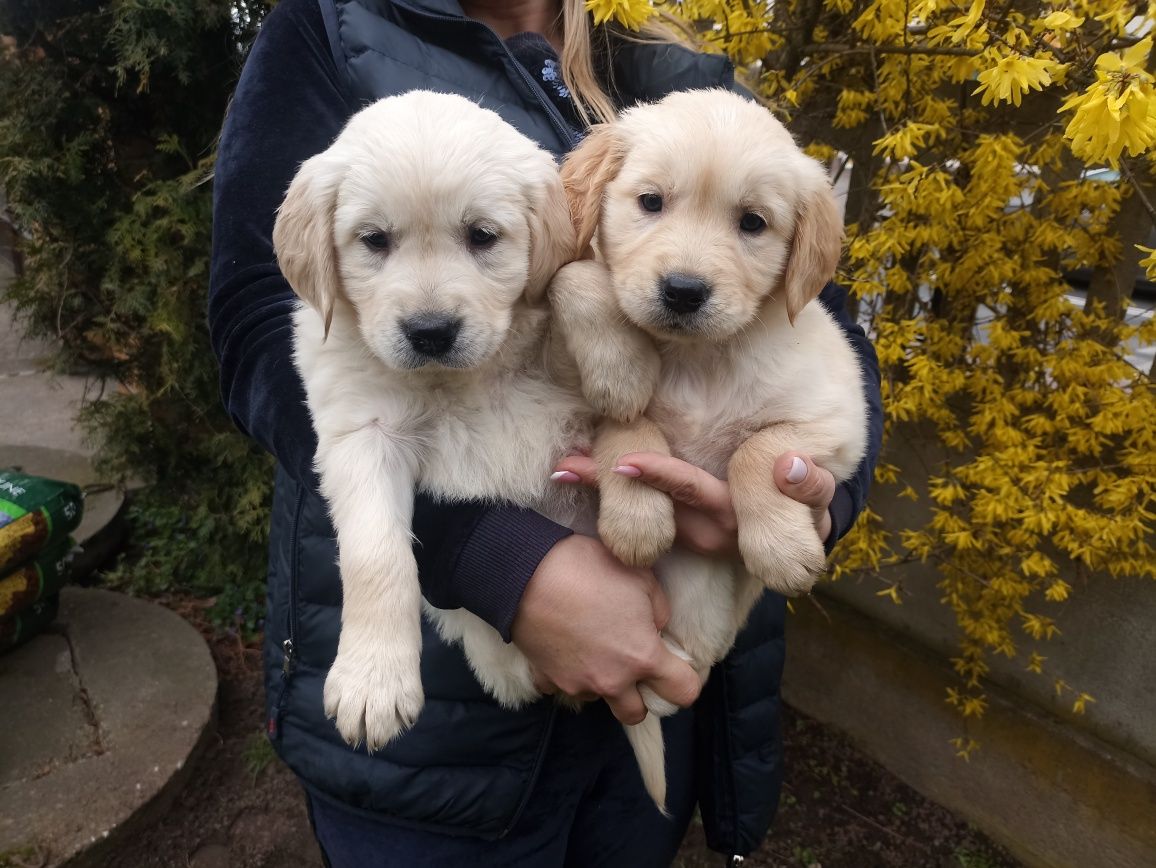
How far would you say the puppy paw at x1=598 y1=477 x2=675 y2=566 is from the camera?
5.05ft

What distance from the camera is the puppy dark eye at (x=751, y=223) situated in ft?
5.64

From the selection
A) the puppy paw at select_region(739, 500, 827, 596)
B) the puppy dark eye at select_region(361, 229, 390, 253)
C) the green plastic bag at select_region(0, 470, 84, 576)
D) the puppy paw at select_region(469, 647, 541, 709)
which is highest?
the puppy dark eye at select_region(361, 229, 390, 253)

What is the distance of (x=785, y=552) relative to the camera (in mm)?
1550

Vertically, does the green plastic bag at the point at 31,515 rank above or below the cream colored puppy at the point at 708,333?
below

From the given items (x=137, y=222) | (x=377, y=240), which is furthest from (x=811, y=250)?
(x=137, y=222)

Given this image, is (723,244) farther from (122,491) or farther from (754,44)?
(122,491)

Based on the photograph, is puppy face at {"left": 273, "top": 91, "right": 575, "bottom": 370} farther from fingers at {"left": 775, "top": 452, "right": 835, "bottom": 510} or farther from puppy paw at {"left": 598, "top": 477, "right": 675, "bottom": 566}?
fingers at {"left": 775, "top": 452, "right": 835, "bottom": 510}

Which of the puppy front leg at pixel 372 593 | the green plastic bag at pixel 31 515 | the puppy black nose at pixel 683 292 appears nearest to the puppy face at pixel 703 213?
the puppy black nose at pixel 683 292

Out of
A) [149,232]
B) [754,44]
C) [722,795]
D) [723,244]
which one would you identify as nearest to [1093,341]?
[754,44]

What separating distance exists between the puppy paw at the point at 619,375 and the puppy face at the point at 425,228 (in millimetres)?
200

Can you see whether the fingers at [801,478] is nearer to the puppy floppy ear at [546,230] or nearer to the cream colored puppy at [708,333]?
the cream colored puppy at [708,333]

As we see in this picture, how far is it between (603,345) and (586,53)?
0.86 metres

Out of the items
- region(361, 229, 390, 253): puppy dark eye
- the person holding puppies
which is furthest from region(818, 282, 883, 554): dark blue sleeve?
region(361, 229, 390, 253): puppy dark eye

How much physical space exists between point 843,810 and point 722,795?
1.80m
